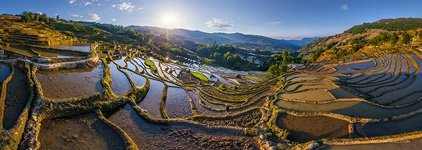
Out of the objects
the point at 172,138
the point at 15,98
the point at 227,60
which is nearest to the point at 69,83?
the point at 15,98

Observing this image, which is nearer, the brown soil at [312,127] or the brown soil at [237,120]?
the brown soil at [312,127]

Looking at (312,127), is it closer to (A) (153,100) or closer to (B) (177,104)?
(B) (177,104)

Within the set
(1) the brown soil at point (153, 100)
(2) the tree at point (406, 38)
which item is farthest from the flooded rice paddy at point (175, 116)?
(2) the tree at point (406, 38)

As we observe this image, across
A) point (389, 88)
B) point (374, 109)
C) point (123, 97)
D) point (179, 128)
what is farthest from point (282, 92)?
point (123, 97)

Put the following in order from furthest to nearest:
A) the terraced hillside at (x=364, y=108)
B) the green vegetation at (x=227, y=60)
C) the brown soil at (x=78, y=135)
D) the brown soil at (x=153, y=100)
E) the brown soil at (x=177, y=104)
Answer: the green vegetation at (x=227, y=60) < the brown soil at (x=177, y=104) < the brown soil at (x=153, y=100) < the terraced hillside at (x=364, y=108) < the brown soil at (x=78, y=135)

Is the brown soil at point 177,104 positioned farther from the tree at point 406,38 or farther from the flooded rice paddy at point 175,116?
the tree at point 406,38

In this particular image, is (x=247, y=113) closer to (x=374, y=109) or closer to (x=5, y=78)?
(x=374, y=109)
